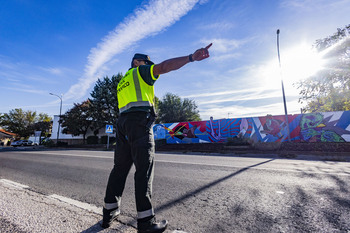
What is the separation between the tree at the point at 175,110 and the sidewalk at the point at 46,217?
2855 cm

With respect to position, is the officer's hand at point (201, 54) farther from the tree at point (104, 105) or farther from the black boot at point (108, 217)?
the tree at point (104, 105)

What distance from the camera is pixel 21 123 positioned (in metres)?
50.0

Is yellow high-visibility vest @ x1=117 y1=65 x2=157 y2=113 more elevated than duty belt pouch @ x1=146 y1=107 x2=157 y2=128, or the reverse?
yellow high-visibility vest @ x1=117 y1=65 x2=157 y2=113

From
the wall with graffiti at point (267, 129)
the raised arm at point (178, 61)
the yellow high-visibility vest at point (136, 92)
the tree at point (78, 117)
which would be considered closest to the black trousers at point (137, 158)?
the yellow high-visibility vest at point (136, 92)

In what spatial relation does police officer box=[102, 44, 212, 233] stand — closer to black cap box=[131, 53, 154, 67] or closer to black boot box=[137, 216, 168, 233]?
black boot box=[137, 216, 168, 233]

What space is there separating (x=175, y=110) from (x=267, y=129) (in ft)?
60.0

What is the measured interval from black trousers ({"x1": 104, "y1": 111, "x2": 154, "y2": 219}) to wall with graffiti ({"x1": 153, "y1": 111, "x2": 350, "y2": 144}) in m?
15.3

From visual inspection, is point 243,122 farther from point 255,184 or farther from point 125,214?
point 125,214

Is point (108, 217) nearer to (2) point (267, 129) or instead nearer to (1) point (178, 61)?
(1) point (178, 61)

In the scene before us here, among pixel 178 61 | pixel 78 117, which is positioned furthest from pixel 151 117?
pixel 78 117

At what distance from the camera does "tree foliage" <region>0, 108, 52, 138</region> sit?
48.5 metres

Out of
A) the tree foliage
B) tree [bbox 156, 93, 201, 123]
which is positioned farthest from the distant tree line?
the tree foliage

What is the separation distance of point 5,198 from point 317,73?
77.3ft

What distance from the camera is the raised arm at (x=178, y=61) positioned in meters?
1.82
